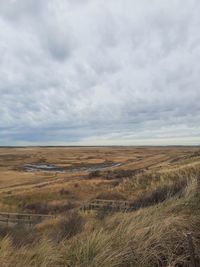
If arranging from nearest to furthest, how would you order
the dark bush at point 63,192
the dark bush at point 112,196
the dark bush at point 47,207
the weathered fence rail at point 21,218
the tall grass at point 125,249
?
the tall grass at point 125,249 → the weathered fence rail at point 21,218 → the dark bush at point 47,207 → the dark bush at point 112,196 → the dark bush at point 63,192

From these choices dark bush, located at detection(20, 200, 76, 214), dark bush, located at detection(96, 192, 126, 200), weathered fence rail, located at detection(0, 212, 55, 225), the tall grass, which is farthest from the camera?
dark bush, located at detection(96, 192, 126, 200)

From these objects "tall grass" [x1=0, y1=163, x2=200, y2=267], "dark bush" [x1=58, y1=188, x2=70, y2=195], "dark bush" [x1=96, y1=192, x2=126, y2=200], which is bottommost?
"dark bush" [x1=58, y1=188, x2=70, y2=195]

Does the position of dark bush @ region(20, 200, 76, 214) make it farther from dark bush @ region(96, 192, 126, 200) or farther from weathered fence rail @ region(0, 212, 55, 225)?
weathered fence rail @ region(0, 212, 55, 225)

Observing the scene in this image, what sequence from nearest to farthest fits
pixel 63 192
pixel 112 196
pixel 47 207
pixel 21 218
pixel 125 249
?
1. pixel 125 249
2. pixel 21 218
3. pixel 112 196
4. pixel 47 207
5. pixel 63 192

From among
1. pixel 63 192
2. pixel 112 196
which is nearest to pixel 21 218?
pixel 112 196

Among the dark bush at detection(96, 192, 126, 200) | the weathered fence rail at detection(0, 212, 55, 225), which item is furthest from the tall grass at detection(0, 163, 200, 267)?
the dark bush at detection(96, 192, 126, 200)

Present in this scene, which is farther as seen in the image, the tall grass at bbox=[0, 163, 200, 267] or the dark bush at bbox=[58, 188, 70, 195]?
the dark bush at bbox=[58, 188, 70, 195]

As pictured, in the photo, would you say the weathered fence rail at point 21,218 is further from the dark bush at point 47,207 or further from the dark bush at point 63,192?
the dark bush at point 63,192

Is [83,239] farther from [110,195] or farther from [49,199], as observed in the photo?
[49,199]

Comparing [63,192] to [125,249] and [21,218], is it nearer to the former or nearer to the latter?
[21,218]

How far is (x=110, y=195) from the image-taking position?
3117cm

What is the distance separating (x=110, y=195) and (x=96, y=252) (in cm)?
2731

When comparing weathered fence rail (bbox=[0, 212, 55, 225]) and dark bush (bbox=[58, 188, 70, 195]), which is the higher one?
dark bush (bbox=[58, 188, 70, 195])

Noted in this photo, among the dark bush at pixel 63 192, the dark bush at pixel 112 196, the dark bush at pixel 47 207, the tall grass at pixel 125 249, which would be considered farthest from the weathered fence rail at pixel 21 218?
the tall grass at pixel 125 249
